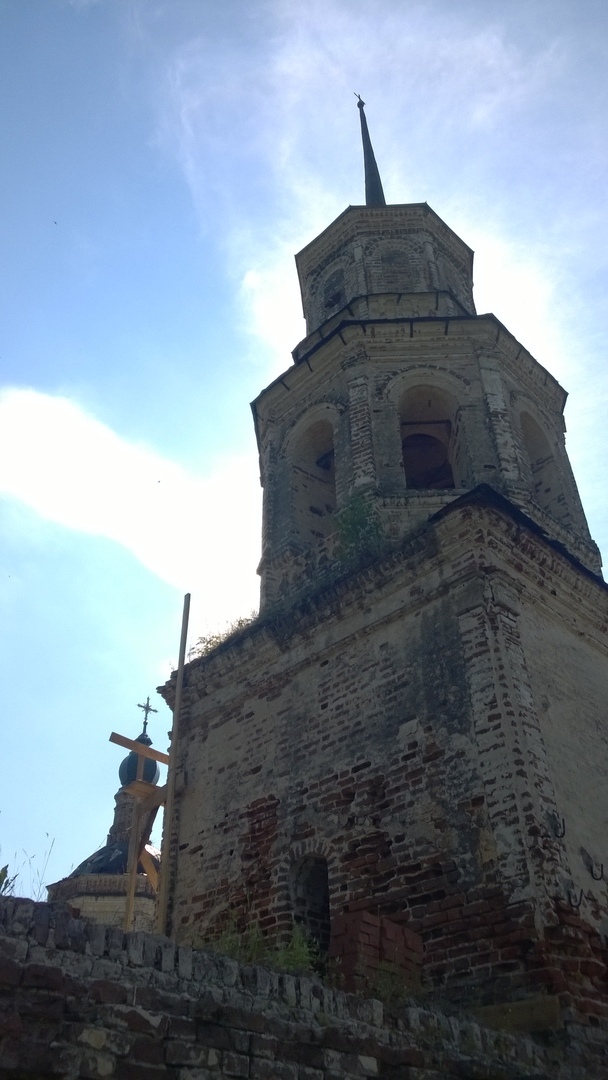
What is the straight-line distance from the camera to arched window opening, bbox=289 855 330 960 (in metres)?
8.02

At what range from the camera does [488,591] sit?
807cm

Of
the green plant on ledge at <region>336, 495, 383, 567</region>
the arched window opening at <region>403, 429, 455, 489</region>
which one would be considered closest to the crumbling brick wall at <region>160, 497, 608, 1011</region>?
the green plant on ledge at <region>336, 495, 383, 567</region>

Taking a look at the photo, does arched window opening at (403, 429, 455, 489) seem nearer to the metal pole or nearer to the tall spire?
the metal pole

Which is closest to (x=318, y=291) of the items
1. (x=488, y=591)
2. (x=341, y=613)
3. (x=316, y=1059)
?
(x=341, y=613)

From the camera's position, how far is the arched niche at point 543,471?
1131 cm

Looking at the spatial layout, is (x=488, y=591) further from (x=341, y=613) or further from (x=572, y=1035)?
(x=572, y=1035)

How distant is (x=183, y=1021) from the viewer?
13.2 ft

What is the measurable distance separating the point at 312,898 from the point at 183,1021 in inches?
175

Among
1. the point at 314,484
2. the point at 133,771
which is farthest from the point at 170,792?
the point at 133,771

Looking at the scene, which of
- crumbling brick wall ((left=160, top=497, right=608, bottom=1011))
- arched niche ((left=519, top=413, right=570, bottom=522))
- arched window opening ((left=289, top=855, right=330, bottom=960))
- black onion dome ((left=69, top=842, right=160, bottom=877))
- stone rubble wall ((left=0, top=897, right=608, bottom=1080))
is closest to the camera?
stone rubble wall ((left=0, top=897, right=608, bottom=1080))

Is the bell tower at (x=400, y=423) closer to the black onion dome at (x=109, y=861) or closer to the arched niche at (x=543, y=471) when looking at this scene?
the arched niche at (x=543, y=471)

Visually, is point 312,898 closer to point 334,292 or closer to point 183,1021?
point 183,1021

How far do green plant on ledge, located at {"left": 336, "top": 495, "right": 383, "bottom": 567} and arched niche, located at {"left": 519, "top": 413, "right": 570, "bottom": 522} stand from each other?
8.00ft

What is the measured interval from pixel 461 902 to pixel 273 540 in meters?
5.69
